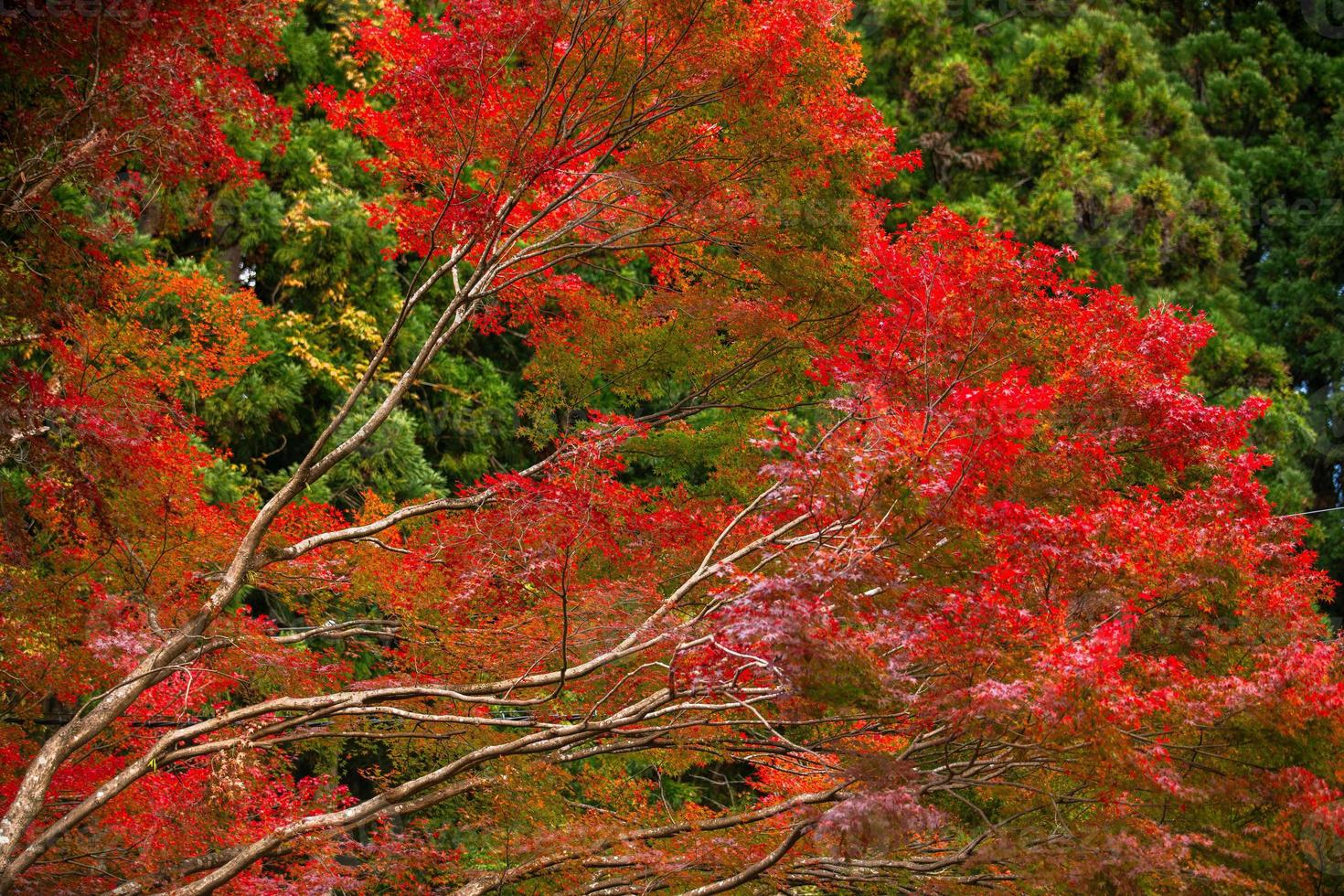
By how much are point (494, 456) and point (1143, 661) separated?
11.3 m

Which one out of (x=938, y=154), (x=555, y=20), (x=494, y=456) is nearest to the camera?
(x=555, y=20)

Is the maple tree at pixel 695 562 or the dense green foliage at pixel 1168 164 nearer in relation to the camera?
the maple tree at pixel 695 562

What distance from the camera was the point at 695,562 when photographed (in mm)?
8062

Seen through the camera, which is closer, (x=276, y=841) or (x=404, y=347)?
(x=276, y=841)

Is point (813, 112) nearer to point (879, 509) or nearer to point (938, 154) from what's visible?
point (879, 509)

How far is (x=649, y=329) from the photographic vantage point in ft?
31.3

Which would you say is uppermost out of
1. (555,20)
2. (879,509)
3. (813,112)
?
(555,20)

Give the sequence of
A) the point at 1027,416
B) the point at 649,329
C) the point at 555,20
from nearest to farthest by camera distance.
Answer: the point at 1027,416
the point at 555,20
the point at 649,329

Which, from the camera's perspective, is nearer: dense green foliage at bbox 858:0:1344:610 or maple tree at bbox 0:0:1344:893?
maple tree at bbox 0:0:1344:893

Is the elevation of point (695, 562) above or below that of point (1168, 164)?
below

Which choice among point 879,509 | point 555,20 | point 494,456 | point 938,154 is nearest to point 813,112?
point 555,20

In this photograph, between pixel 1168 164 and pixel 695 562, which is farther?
pixel 1168 164

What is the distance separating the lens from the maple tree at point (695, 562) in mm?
5023

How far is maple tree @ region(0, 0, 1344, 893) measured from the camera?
5023mm
